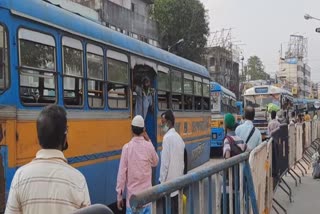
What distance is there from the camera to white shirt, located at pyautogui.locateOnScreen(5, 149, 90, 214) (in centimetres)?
273

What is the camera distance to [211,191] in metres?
3.62

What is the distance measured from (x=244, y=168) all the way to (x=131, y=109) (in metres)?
3.80

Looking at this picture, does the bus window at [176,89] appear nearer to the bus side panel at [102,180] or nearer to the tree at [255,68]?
the bus side panel at [102,180]

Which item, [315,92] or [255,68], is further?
[315,92]

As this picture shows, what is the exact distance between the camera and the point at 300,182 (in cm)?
1135

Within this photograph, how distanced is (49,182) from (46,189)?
0.04 metres

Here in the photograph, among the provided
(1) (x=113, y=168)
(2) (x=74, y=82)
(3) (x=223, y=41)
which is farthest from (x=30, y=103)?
(3) (x=223, y=41)

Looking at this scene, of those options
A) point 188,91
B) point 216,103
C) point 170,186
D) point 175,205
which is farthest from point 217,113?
point 170,186

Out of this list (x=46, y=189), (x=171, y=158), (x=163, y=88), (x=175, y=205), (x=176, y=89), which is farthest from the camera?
(x=176, y=89)

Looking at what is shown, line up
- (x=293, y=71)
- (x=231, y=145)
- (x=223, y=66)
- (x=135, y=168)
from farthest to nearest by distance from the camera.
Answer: (x=293, y=71) → (x=223, y=66) → (x=231, y=145) → (x=135, y=168)

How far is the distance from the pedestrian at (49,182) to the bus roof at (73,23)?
2919 millimetres

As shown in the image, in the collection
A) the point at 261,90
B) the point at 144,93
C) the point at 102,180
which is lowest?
the point at 102,180

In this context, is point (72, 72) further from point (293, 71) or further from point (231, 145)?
point (293, 71)

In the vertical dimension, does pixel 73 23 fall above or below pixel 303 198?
above
